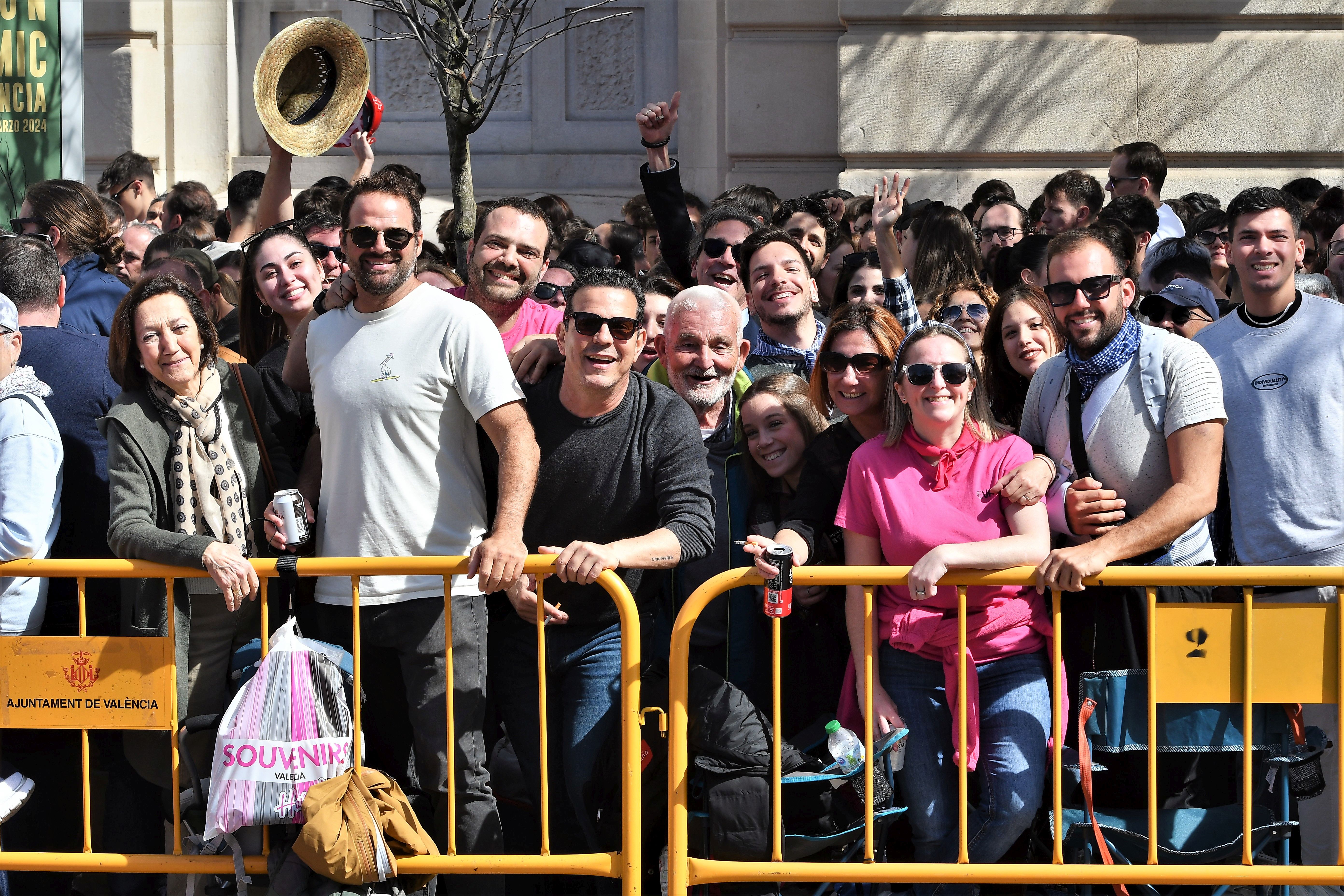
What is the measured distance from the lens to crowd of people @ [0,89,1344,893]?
4.05m

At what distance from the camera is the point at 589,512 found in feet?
14.1

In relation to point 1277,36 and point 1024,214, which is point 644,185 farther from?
point 1277,36

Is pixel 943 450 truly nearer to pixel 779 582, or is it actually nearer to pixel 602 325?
pixel 779 582

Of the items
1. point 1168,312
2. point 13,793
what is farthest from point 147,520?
point 1168,312

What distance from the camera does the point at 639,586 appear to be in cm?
434

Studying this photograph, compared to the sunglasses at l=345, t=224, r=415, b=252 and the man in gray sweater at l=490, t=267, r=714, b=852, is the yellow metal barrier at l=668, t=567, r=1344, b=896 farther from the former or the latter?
the sunglasses at l=345, t=224, r=415, b=252

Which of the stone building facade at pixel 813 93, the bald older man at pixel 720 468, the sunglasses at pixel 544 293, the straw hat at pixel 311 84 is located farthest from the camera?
the stone building facade at pixel 813 93

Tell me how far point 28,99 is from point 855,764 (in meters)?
5.80

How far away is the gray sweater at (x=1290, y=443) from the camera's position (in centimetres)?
460

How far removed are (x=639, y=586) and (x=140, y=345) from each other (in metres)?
1.78

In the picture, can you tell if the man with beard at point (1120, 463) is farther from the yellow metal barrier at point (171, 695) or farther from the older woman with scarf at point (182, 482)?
the older woman with scarf at point (182, 482)

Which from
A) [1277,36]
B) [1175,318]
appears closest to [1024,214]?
[1175,318]

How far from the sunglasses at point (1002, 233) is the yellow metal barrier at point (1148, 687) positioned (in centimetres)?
401

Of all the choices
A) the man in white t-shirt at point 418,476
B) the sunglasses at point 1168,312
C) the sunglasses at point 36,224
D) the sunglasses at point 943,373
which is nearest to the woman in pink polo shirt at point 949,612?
the sunglasses at point 943,373
